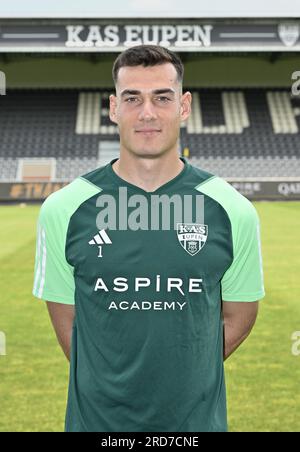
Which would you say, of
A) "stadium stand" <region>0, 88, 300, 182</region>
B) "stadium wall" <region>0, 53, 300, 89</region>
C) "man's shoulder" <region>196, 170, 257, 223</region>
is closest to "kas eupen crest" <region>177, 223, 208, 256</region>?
"man's shoulder" <region>196, 170, 257, 223</region>

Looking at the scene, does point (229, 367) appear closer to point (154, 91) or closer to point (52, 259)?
point (52, 259)

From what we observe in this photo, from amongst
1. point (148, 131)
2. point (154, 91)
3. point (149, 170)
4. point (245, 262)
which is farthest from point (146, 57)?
point (245, 262)

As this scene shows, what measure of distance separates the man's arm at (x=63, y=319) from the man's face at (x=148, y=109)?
2.10ft

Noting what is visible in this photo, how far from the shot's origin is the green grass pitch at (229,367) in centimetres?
390

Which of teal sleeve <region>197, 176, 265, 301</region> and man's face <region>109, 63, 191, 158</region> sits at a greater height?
man's face <region>109, 63, 191, 158</region>

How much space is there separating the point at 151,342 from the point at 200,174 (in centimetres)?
57

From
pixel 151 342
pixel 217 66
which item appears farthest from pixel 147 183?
pixel 217 66

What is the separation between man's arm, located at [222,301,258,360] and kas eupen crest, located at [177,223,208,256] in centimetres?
35

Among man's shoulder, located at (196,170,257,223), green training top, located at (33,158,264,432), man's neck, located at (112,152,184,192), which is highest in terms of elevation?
man's neck, located at (112,152,184,192)

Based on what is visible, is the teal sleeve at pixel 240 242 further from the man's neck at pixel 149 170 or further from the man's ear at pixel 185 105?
the man's ear at pixel 185 105

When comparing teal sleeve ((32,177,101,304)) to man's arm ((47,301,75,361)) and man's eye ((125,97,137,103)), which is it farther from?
man's eye ((125,97,137,103))

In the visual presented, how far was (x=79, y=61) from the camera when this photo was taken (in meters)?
30.1

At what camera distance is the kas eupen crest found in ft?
6.07

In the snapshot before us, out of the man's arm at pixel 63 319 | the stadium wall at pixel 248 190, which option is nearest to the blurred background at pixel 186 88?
the stadium wall at pixel 248 190
